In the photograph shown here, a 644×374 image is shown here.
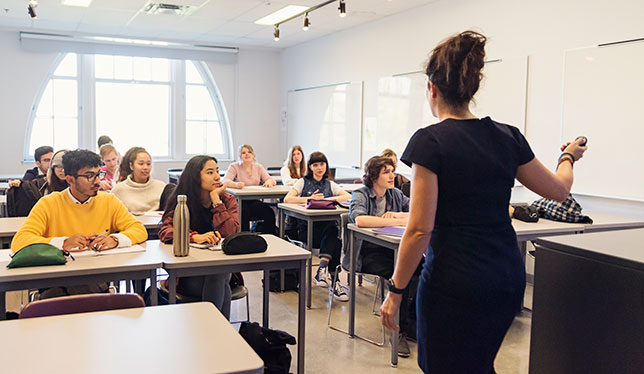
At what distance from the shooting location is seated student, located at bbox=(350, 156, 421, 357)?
366cm

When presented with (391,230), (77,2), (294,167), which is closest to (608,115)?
(391,230)

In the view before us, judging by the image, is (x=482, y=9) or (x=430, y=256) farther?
(x=482, y=9)

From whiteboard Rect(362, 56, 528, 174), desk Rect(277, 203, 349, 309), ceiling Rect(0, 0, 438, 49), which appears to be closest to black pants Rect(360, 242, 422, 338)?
desk Rect(277, 203, 349, 309)

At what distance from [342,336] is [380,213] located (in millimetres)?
903

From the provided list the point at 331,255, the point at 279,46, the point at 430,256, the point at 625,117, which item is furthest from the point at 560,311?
the point at 279,46

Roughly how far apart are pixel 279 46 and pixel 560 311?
31.3ft

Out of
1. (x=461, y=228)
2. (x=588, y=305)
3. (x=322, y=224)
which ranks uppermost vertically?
(x=461, y=228)

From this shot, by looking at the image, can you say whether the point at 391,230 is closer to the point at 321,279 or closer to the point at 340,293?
the point at 340,293

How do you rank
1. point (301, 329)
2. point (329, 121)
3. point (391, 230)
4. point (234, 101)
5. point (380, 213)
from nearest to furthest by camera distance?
point (301, 329) < point (391, 230) < point (380, 213) < point (329, 121) < point (234, 101)

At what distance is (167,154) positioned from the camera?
10336 mm

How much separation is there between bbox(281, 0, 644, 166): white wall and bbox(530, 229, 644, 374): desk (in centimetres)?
207

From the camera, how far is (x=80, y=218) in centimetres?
297

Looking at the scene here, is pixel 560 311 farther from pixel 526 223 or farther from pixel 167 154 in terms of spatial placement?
pixel 167 154

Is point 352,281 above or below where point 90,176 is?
below
